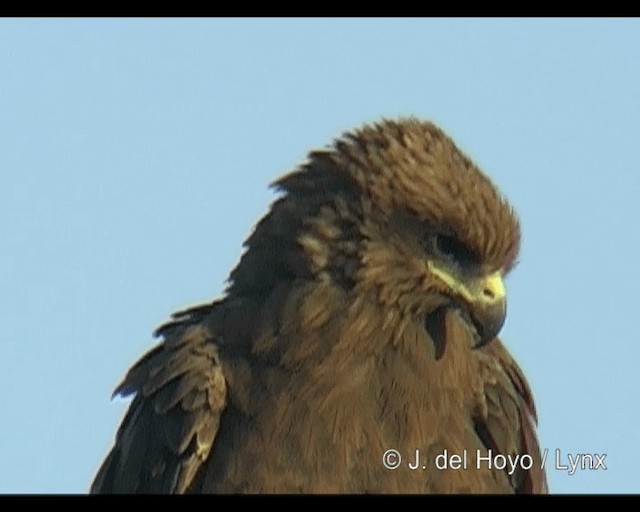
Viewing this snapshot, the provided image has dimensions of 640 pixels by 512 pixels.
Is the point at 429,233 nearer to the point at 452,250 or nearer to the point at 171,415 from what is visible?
the point at 452,250

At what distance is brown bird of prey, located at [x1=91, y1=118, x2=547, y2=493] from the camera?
719 centimetres

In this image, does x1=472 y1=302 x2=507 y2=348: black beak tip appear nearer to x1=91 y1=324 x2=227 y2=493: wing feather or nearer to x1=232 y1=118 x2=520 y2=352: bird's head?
x1=232 y1=118 x2=520 y2=352: bird's head

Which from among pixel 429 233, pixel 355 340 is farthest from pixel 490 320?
pixel 355 340

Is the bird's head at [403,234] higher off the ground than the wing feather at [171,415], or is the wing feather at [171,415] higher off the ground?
the bird's head at [403,234]

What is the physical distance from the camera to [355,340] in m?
7.30

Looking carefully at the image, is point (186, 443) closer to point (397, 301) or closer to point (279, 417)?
point (279, 417)

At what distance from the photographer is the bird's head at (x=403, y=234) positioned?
7.27m

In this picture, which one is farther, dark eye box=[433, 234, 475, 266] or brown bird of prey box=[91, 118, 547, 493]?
dark eye box=[433, 234, 475, 266]

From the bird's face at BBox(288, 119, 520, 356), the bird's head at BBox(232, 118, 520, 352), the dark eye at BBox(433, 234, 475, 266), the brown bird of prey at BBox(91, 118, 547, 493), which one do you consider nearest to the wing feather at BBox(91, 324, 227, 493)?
the brown bird of prey at BBox(91, 118, 547, 493)

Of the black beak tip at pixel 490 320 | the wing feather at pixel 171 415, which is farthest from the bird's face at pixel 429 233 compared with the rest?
the wing feather at pixel 171 415

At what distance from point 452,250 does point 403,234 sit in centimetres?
22

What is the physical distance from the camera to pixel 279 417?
7.20 meters

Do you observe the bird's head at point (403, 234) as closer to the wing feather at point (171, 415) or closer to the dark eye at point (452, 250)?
the dark eye at point (452, 250)
